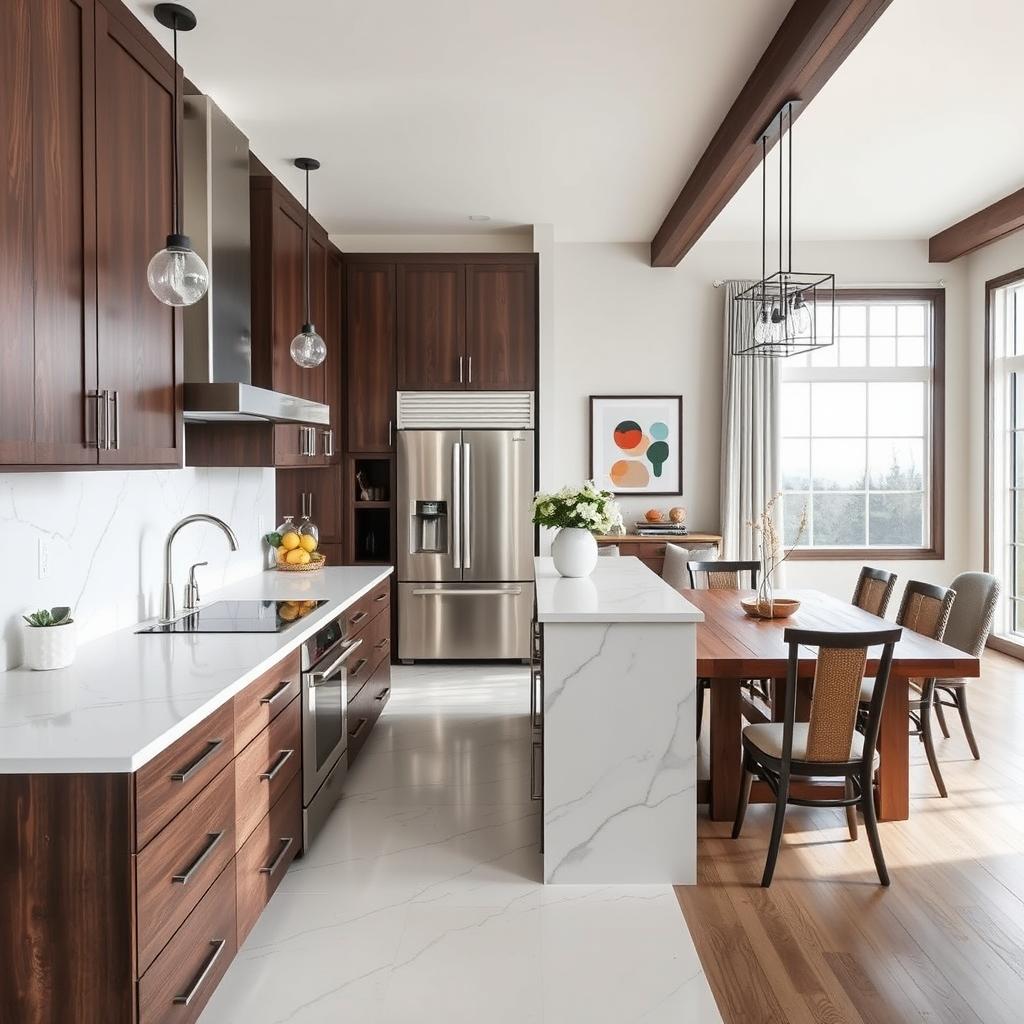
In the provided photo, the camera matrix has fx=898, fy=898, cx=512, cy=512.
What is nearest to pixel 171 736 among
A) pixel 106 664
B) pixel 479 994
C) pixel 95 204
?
pixel 106 664

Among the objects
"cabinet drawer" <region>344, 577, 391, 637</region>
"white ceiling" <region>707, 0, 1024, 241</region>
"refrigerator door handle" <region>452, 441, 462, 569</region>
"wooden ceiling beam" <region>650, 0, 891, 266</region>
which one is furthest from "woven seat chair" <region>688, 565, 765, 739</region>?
"white ceiling" <region>707, 0, 1024, 241</region>

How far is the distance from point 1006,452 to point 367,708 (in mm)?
4980

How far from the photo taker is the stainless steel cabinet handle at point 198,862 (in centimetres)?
196

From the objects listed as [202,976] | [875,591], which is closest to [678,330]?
[875,591]

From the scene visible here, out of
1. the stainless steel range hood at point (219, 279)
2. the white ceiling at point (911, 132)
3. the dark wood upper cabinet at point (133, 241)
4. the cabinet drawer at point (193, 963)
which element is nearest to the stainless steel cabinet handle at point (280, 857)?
the cabinet drawer at point (193, 963)

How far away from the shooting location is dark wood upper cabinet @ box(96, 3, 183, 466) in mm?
2379

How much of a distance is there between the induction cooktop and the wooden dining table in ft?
4.89

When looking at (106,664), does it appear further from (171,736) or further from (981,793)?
(981,793)

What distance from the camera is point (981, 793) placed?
373cm

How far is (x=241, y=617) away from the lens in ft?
10.8

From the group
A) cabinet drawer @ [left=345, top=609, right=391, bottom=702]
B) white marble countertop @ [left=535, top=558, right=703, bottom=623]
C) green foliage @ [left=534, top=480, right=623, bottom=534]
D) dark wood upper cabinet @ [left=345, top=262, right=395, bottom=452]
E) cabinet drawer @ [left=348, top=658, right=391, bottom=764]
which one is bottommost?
cabinet drawer @ [left=348, top=658, right=391, bottom=764]

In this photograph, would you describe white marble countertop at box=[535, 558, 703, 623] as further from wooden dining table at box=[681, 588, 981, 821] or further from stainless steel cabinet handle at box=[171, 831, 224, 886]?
stainless steel cabinet handle at box=[171, 831, 224, 886]

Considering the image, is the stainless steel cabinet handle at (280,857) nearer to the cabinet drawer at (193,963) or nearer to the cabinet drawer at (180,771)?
the cabinet drawer at (193,963)

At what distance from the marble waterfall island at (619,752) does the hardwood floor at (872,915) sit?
0.71 feet
